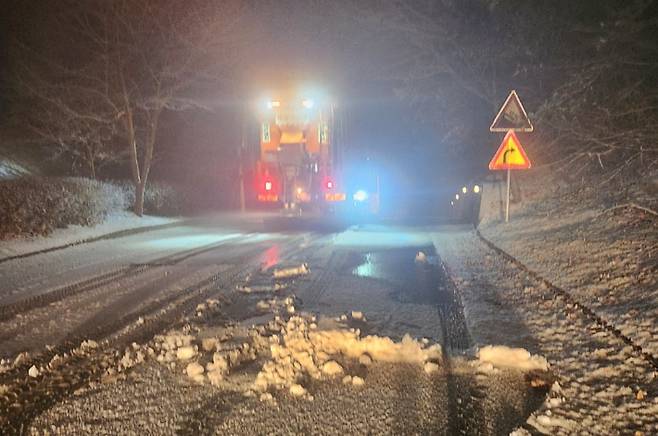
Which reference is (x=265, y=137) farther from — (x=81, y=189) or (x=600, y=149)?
(x=600, y=149)

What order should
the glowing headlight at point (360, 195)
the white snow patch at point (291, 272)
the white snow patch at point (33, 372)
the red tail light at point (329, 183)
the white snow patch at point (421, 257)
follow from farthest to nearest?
the glowing headlight at point (360, 195)
the red tail light at point (329, 183)
the white snow patch at point (421, 257)
the white snow patch at point (291, 272)
the white snow patch at point (33, 372)

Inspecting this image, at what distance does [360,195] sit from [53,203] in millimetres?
11039

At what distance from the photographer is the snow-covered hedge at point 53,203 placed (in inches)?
549

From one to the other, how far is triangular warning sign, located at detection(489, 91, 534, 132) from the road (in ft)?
10.4

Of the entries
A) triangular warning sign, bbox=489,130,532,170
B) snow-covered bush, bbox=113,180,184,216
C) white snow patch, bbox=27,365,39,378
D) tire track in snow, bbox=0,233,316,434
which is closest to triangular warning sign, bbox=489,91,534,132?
triangular warning sign, bbox=489,130,532,170

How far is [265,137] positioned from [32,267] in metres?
10.8

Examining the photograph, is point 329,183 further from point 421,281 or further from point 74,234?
point 421,281

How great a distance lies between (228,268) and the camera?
9977 mm

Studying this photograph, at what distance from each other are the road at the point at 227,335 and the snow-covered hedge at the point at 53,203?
2.87 m

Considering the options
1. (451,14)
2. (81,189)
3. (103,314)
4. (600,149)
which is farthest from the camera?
(81,189)

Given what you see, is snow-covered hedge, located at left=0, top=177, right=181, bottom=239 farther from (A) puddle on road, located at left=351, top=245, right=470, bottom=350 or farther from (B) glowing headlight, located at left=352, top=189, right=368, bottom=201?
(B) glowing headlight, located at left=352, top=189, right=368, bottom=201

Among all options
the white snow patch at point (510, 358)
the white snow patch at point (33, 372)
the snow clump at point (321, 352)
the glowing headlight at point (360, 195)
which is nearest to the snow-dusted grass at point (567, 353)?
the white snow patch at point (510, 358)

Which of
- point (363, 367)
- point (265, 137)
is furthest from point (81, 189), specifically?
point (363, 367)

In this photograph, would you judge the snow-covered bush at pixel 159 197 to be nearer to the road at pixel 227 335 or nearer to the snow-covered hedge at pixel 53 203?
the snow-covered hedge at pixel 53 203
